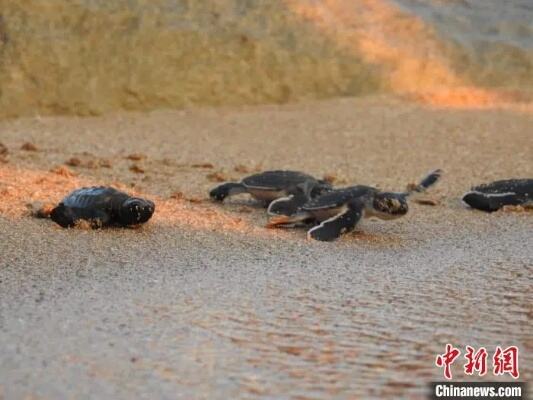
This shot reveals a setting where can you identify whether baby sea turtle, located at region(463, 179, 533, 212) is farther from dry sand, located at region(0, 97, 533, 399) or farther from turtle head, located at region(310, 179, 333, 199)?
turtle head, located at region(310, 179, 333, 199)

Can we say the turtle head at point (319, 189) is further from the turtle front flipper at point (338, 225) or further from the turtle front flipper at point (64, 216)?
the turtle front flipper at point (64, 216)

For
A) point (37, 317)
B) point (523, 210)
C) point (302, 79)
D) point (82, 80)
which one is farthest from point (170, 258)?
point (302, 79)

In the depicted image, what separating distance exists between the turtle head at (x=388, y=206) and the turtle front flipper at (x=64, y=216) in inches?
47.0

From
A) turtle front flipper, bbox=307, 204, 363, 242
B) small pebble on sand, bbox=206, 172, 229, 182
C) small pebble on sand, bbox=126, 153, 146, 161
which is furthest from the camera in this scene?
Result: small pebble on sand, bbox=126, 153, 146, 161

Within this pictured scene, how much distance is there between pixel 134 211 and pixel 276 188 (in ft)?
2.84

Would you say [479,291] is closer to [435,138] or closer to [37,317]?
[37,317]

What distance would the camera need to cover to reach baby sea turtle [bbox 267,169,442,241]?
398cm

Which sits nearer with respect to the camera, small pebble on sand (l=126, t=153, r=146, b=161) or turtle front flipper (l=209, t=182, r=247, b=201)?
turtle front flipper (l=209, t=182, r=247, b=201)

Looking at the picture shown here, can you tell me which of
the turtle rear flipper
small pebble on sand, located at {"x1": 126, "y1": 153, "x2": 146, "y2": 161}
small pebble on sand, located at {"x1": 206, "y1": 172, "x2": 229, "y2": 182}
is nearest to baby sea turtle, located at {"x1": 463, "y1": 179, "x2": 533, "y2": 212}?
the turtle rear flipper

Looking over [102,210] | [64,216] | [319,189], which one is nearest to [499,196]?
[319,189]

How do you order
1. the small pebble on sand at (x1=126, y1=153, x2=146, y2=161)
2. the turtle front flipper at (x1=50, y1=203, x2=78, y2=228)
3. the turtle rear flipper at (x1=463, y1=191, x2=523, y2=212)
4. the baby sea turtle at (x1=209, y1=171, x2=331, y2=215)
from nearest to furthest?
the turtle front flipper at (x1=50, y1=203, x2=78, y2=228), the baby sea turtle at (x1=209, y1=171, x2=331, y2=215), the turtle rear flipper at (x1=463, y1=191, x2=523, y2=212), the small pebble on sand at (x1=126, y1=153, x2=146, y2=161)

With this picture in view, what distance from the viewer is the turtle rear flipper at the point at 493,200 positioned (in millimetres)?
4695

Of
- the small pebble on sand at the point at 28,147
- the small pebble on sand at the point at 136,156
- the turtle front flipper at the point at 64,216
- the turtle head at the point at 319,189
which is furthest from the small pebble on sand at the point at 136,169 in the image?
the turtle front flipper at the point at 64,216

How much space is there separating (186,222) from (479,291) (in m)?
1.39
